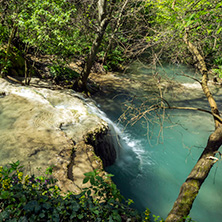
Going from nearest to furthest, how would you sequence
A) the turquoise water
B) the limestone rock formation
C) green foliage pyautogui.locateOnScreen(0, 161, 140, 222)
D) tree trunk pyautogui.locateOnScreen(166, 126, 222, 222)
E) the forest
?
green foliage pyautogui.locateOnScreen(0, 161, 140, 222), tree trunk pyautogui.locateOnScreen(166, 126, 222, 222), the forest, the limestone rock formation, the turquoise water

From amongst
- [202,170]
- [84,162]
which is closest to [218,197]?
[202,170]

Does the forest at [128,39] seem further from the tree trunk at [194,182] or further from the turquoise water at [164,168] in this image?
the turquoise water at [164,168]

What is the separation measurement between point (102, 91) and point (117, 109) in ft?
6.45

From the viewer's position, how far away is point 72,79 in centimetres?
1036

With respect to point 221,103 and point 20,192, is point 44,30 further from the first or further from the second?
point 221,103

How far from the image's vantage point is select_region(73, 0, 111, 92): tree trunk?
7.75 metres

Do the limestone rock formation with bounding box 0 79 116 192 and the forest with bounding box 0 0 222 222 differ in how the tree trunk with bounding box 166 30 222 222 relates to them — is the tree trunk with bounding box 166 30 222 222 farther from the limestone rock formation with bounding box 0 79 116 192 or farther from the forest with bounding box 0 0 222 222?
the limestone rock formation with bounding box 0 79 116 192

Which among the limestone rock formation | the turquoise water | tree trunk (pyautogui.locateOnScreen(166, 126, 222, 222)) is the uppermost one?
tree trunk (pyautogui.locateOnScreen(166, 126, 222, 222))

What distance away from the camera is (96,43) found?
8.52 metres

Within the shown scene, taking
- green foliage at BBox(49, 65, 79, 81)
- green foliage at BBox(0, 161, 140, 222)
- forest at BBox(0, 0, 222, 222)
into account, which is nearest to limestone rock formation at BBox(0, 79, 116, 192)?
green foliage at BBox(0, 161, 140, 222)

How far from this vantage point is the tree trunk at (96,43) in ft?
25.4

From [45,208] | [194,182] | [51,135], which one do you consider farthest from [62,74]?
[45,208]

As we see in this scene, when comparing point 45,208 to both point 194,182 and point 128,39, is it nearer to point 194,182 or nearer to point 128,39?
point 194,182

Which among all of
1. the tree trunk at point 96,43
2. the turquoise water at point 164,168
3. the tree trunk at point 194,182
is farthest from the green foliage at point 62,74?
the tree trunk at point 194,182
